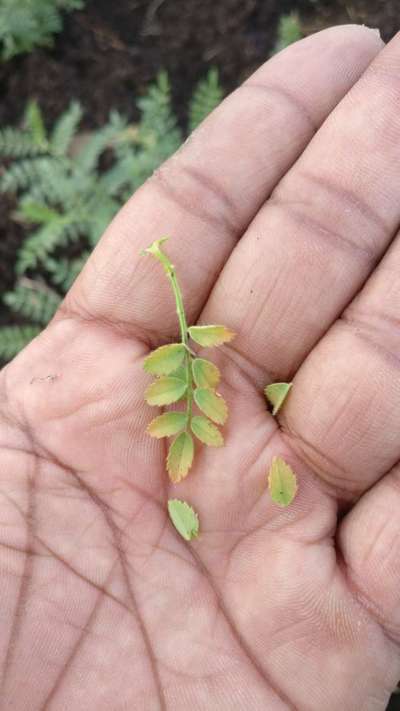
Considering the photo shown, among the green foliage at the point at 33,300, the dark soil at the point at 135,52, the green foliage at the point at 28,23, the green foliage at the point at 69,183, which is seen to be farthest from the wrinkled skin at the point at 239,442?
the green foliage at the point at 28,23

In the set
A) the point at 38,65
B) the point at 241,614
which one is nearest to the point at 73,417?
the point at 241,614

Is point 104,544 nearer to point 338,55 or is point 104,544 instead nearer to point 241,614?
point 241,614

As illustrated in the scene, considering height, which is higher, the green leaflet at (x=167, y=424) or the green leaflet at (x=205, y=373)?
the green leaflet at (x=205, y=373)

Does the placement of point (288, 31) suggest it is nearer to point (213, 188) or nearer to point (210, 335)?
point (213, 188)

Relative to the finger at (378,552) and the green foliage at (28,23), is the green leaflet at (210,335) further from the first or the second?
the green foliage at (28,23)

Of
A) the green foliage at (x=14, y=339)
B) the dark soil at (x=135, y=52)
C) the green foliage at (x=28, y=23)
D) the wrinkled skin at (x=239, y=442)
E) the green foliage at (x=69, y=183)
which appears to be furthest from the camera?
the dark soil at (x=135, y=52)

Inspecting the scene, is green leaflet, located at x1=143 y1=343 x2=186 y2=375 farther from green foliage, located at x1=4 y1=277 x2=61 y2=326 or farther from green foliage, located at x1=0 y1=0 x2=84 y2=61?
green foliage, located at x1=0 y1=0 x2=84 y2=61

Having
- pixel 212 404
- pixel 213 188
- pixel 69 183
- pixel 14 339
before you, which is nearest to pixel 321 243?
pixel 213 188
